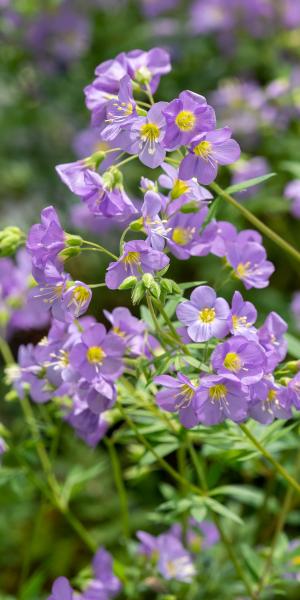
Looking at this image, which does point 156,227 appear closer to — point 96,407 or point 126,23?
point 96,407

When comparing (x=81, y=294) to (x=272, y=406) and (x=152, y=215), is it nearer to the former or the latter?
(x=152, y=215)

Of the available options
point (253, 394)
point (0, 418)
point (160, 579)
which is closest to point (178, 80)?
point (0, 418)

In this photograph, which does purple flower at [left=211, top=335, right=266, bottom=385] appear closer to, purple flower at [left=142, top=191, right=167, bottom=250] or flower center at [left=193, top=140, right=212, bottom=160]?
purple flower at [left=142, top=191, right=167, bottom=250]

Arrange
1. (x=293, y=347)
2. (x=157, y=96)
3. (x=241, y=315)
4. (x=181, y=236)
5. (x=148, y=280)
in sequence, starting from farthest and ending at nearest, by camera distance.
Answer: (x=157, y=96)
(x=293, y=347)
(x=181, y=236)
(x=241, y=315)
(x=148, y=280)

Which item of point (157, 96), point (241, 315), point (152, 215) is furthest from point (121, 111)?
point (157, 96)

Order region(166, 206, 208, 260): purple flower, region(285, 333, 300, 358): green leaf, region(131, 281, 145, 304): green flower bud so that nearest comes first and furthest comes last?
region(131, 281, 145, 304): green flower bud, region(166, 206, 208, 260): purple flower, region(285, 333, 300, 358): green leaf

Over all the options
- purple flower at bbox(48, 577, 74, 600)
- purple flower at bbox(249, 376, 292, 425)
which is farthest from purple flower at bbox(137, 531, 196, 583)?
purple flower at bbox(249, 376, 292, 425)

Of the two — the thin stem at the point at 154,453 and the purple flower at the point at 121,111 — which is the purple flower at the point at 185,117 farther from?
the thin stem at the point at 154,453
